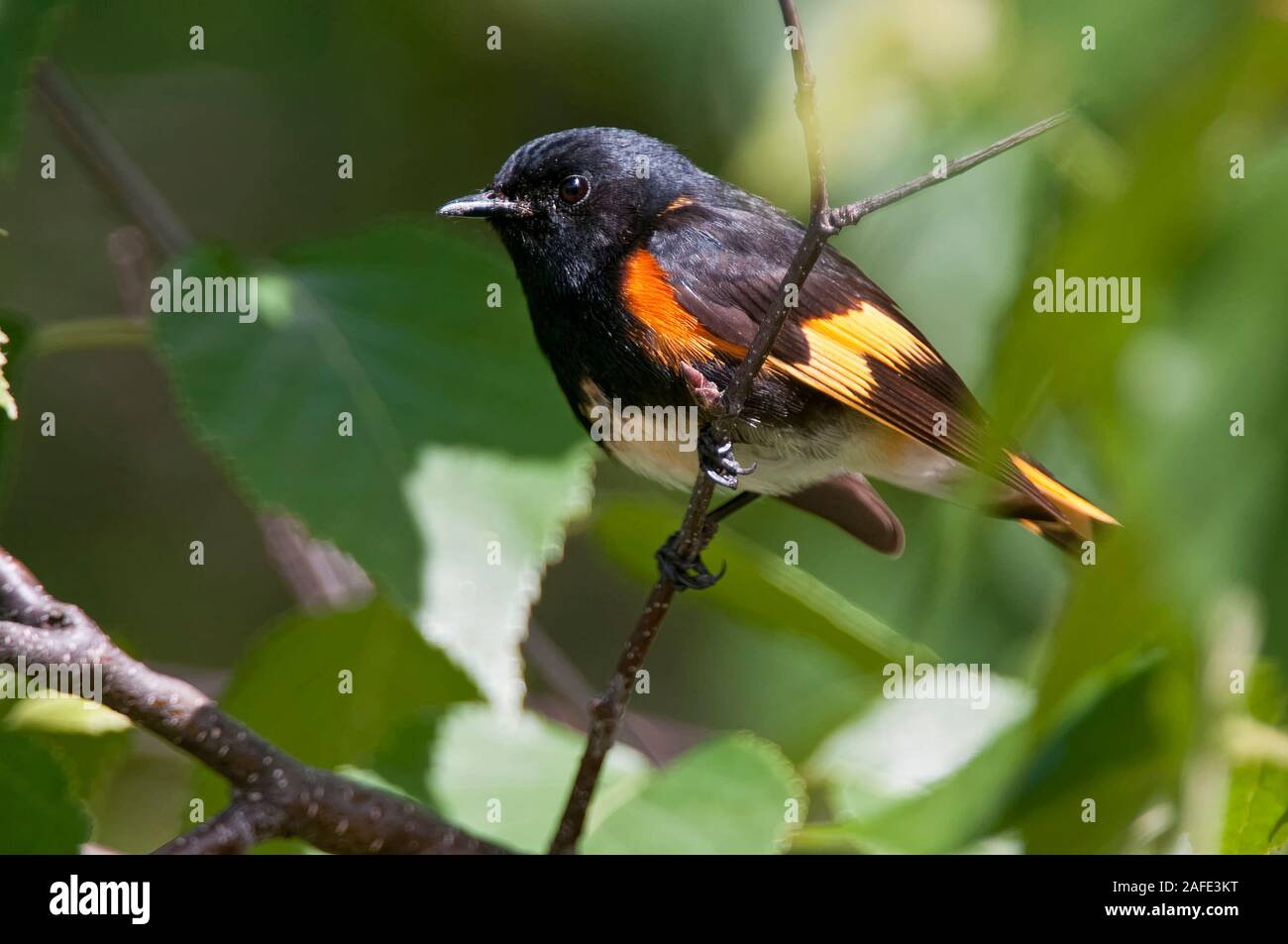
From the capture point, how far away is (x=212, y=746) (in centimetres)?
154

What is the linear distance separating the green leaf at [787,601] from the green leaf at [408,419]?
0.94ft

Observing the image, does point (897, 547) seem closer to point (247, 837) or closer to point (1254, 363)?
point (247, 837)

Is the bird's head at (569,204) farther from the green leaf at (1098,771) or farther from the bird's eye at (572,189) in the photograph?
the green leaf at (1098,771)

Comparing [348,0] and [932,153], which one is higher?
[348,0]

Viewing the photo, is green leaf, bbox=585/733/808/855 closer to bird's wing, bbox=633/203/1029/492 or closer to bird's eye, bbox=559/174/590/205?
bird's wing, bbox=633/203/1029/492

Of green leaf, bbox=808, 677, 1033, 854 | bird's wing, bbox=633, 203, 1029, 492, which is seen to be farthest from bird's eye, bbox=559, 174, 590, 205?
green leaf, bbox=808, 677, 1033, 854

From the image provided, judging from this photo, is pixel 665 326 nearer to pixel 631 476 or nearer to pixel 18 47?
pixel 18 47

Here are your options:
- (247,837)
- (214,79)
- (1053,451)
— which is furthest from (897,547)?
(214,79)

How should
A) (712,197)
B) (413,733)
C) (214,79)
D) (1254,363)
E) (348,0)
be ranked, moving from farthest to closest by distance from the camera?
(214,79) → (348,0) → (712,197) → (413,733) → (1254,363)

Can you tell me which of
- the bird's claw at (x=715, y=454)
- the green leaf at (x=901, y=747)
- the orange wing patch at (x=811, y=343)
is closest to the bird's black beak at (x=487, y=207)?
the orange wing patch at (x=811, y=343)

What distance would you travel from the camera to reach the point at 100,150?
7.98 feet

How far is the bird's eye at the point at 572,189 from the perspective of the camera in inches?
97.9
